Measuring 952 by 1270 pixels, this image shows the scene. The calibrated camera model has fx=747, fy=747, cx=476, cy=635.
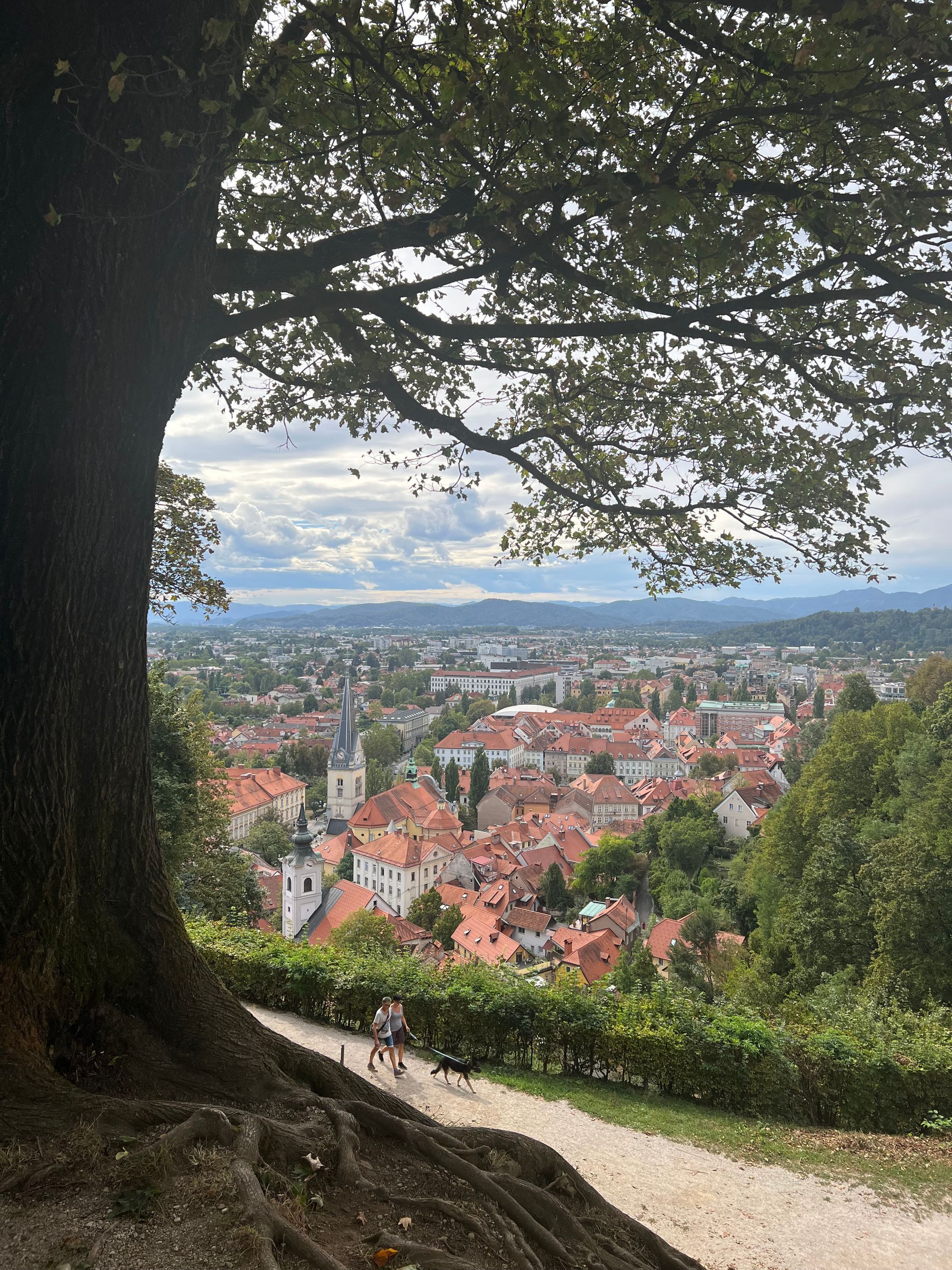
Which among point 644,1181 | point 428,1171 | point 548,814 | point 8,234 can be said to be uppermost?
point 8,234

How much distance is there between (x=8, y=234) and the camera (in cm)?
263

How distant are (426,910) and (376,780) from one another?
101ft

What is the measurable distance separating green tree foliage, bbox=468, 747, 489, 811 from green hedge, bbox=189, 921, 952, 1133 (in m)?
51.9

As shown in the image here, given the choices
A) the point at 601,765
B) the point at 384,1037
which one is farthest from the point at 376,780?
the point at 384,1037

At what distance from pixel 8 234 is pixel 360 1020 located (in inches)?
355

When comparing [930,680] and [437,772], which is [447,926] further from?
[437,772]

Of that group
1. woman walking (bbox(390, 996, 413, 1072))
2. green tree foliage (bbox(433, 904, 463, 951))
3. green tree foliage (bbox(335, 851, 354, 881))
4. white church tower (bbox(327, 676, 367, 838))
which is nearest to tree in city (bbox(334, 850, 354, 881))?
green tree foliage (bbox(335, 851, 354, 881))

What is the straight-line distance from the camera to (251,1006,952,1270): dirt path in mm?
5055

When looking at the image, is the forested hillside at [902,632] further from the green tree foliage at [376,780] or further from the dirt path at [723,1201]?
the dirt path at [723,1201]

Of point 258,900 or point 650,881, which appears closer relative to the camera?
point 258,900

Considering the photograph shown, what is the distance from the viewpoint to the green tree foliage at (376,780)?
61.9 metres

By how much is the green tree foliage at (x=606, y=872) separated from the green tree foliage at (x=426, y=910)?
32.6 ft

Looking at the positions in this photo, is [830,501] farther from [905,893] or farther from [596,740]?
[596,740]

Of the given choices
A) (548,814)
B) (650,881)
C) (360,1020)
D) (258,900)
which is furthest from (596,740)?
(360,1020)
